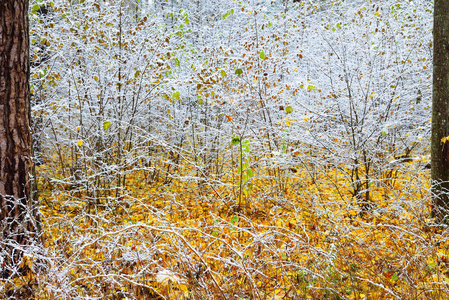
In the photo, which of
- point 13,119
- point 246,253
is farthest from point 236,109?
point 13,119

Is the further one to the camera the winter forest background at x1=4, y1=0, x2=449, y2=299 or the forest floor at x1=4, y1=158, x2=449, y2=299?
the winter forest background at x1=4, y1=0, x2=449, y2=299

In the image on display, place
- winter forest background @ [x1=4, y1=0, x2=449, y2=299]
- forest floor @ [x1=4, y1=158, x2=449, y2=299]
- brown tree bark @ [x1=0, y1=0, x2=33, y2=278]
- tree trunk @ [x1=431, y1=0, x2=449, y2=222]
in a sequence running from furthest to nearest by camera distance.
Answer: winter forest background @ [x1=4, y1=0, x2=449, y2=299]
tree trunk @ [x1=431, y1=0, x2=449, y2=222]
brown tree bark @ [x1=0, y1=0, x2=33, y2=278]
forest floor @ [x1=4, y1=158, x2=449, y2=299]

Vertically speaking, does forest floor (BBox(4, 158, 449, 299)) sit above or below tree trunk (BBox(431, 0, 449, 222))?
below

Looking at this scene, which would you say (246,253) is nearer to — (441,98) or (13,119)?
(13,119)

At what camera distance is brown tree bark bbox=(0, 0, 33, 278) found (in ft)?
7.89

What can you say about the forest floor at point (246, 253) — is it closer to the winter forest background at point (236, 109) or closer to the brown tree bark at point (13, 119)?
the winter forest background at point (236, 109)

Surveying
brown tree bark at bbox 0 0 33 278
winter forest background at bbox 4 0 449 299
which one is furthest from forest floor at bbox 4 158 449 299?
brown tree bark at bbox 0 0 33 278

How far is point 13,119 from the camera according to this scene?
97.3 inches

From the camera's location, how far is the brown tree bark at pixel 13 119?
7.89 feet

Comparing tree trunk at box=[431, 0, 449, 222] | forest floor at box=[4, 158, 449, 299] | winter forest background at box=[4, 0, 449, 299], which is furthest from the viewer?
winter forest background at box=[4, 0, 449, 299]

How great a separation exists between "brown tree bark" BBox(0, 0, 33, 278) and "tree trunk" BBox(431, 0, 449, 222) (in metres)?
4.19

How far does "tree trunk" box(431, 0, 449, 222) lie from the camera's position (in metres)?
3.53

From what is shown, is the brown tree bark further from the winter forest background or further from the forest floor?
the winter forest background

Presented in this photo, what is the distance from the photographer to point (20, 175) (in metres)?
2.56
